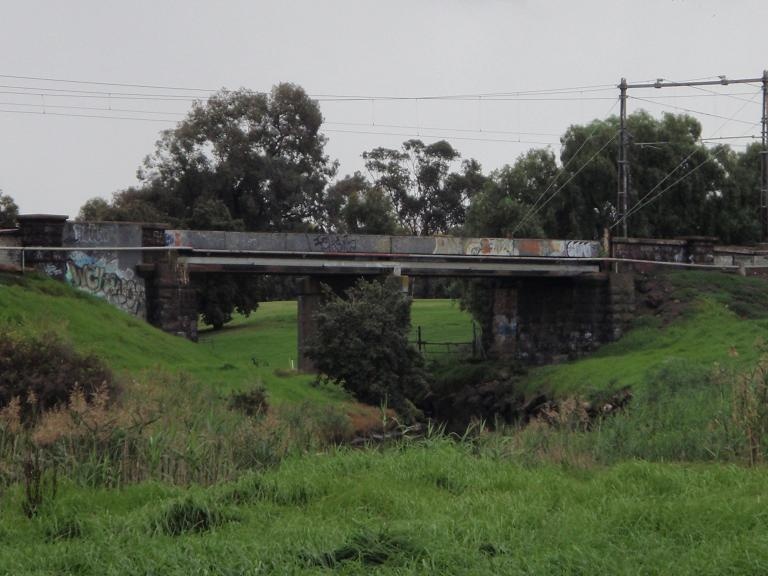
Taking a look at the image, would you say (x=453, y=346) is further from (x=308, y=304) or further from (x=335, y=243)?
(x=335, y=243)

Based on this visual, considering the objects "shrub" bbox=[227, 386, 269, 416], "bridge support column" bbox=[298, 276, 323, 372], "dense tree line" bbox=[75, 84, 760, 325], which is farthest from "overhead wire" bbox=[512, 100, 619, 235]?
"shrub" bbox=[227, 386, 269, 416]

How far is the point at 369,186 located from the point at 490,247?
39255 mm

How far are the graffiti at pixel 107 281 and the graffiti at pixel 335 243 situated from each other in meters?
5.99

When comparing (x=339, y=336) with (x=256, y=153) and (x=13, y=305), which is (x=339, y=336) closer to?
(x=13, y=305)

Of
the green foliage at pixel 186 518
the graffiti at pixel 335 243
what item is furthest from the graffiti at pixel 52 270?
the green foliage at pixel 186 518

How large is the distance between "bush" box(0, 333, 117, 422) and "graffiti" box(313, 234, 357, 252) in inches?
592

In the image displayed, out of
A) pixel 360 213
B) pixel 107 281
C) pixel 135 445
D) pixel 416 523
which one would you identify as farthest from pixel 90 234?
pixel 360 213

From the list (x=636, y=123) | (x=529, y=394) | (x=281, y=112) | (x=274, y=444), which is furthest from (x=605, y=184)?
(x=274, y=444)

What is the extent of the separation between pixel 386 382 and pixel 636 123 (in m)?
26.0

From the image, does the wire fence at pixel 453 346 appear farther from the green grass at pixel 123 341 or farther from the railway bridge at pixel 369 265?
the green grass at pixel 123 341

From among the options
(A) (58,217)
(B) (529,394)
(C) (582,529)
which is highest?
(A) (58,217)

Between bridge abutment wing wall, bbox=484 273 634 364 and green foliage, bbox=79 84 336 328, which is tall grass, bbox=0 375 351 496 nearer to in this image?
bridge abutment wing wall, bbox=484 273 634 364

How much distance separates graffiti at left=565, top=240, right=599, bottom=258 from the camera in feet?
138

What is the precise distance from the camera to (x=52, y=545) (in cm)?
1162
